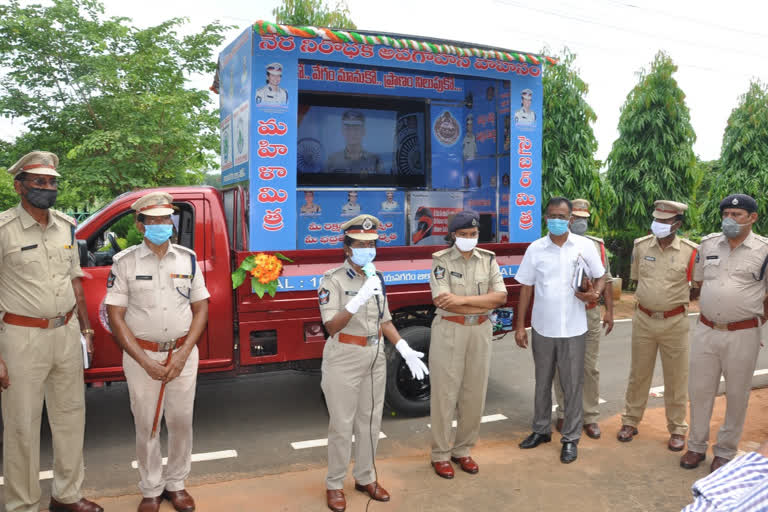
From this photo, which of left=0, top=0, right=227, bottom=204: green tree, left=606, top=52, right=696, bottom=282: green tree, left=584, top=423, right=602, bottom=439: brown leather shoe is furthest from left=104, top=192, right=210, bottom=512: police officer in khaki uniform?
left=606, top=52, right=696, bottom=282: green tree

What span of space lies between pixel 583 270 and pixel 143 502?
11.1 feet

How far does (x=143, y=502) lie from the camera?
368 centimetres

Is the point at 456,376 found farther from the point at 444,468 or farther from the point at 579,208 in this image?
the point at 579,208

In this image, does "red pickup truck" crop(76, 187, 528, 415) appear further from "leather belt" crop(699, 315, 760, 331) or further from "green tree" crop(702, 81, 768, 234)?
"green tree" crop(702, 81, 768, 234)

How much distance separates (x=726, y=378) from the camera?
438 cm

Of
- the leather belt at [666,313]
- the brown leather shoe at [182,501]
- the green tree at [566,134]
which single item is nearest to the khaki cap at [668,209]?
the leather belt at [666,313]

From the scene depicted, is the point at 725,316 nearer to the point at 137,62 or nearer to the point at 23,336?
the point at 23,336

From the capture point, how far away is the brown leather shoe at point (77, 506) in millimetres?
3680

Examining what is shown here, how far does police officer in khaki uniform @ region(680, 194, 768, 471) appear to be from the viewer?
14.0 ft

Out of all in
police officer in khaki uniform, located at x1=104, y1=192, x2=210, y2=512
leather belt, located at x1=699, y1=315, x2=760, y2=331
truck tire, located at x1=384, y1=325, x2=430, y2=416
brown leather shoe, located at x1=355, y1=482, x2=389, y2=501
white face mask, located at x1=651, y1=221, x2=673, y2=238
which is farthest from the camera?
truck tire, located at x1=384, y1=325, x2=430, y2=416

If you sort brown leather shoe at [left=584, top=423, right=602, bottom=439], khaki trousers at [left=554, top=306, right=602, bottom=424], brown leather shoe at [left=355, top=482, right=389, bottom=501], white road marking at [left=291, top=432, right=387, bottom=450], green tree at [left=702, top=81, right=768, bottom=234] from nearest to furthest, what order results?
brown leather shoe at [left=355, top=482, right=389, bottom=501]
white road marking at [left=291, top=432, right=387, bottom=450]
brown leather shoe at [left=584, top=423, right=602, bottom=439]
khaki trousers at [left=554, top=306, right=602, bottom=424]
green tree at [left=702, top=81, right=768, bottom=234]

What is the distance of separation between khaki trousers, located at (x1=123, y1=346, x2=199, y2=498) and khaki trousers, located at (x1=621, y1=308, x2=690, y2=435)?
345 centimetres

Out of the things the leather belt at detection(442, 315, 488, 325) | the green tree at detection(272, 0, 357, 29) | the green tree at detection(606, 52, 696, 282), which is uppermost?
the green tree at detection(272, 0, 357, 29)

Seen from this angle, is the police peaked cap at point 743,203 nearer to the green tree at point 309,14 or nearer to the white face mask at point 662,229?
the white face mask at point 662,229
